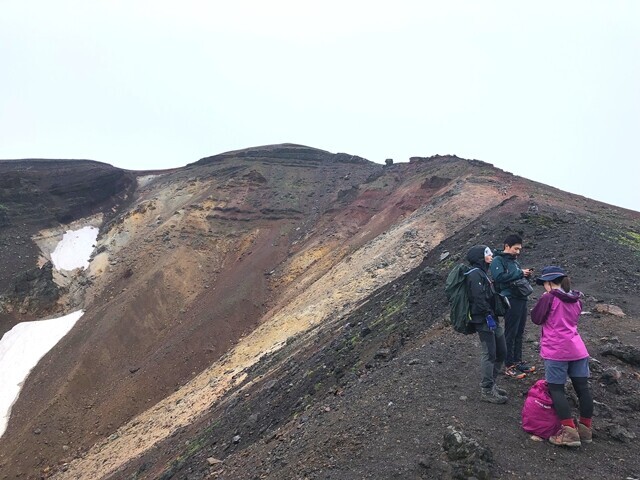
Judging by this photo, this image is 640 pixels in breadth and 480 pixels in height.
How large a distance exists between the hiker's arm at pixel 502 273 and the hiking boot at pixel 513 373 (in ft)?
4.07

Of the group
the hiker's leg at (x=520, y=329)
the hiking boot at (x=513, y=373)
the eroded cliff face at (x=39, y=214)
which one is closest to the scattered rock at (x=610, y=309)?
the hiker's leg at (x=520, y=329)

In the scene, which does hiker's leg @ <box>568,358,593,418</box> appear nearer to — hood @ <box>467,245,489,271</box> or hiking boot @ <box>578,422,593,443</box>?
hiking boot @ <box>578,422,593,443</box>

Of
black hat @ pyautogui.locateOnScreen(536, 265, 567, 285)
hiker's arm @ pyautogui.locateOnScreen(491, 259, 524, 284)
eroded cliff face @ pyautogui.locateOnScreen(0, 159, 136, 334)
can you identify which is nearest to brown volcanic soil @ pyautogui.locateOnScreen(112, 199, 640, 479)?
hiker's arm @ pyautogui.locateOnScreen(491, 259, 524, 284)

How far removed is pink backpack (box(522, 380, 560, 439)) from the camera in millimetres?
5059

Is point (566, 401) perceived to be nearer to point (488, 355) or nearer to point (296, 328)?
point (488, 355)

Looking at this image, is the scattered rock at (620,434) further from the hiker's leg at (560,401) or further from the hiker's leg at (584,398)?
the hiker's leg at (560,401)

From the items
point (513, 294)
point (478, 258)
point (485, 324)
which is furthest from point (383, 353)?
point (478, 258)

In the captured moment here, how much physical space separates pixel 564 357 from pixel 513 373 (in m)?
1.52

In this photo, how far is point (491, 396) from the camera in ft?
19.2

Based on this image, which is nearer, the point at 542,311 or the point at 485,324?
the point at 542,311

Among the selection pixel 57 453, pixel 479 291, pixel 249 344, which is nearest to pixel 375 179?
pixel 249 344

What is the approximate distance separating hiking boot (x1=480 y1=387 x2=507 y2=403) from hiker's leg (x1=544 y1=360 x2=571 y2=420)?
0.80 m

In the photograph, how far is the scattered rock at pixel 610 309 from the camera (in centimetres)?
824

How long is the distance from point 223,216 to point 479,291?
26.7 m
